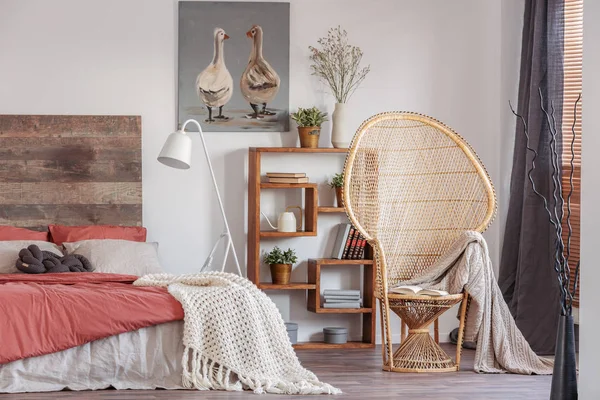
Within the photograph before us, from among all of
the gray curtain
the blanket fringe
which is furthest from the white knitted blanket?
the gray curtain

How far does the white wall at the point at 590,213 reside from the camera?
124 inches

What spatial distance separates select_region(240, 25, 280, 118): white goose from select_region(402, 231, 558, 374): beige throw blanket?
71.5 inches

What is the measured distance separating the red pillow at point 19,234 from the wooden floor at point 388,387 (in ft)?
5.43

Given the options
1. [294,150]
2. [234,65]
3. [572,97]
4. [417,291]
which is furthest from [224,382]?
[572,97]

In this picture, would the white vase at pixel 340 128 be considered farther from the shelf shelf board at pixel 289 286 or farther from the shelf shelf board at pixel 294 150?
the shelf shelf board at pixel 289 286

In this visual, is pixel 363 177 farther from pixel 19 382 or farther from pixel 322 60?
pixel 19 382

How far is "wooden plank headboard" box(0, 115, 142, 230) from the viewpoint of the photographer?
5910 mm

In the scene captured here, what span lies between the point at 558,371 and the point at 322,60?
308 centimetres

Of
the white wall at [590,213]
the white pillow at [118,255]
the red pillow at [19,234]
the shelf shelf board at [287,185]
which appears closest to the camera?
the white wall at [590,213]

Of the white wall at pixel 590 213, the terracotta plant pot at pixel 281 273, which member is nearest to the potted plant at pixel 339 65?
the terracotta plant pot at pixel 281 273

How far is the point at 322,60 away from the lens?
6109 millimetres

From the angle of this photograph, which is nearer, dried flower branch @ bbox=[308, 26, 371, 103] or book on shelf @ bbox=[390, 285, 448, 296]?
book on shelf @ bbox=[390, 285, 448, 296]

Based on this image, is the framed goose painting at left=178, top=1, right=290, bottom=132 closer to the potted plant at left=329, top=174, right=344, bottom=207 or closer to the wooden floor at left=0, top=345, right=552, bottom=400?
the potted plant at left=329, top=174, right=344, bottom=207

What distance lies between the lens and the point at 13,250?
17.3ft
